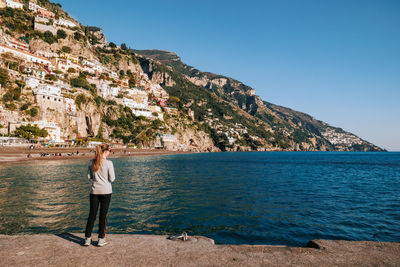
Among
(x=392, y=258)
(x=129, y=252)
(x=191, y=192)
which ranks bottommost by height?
(x=191, y=192)

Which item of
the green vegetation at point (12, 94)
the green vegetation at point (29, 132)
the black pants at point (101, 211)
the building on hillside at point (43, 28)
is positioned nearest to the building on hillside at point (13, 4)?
the building on hillside at point (43, 28)

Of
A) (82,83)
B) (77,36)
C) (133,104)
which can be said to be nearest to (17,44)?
(82,83)

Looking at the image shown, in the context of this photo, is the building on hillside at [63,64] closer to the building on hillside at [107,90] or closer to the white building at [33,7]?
the building on hillside at [107,90]

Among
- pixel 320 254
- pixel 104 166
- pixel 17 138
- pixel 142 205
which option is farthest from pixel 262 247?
pixel 17 138

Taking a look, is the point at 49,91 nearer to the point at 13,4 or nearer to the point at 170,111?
the point at 170,111

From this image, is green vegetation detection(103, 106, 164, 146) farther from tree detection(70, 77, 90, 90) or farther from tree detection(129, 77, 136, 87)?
tree detection(129, 77, 136, 87)

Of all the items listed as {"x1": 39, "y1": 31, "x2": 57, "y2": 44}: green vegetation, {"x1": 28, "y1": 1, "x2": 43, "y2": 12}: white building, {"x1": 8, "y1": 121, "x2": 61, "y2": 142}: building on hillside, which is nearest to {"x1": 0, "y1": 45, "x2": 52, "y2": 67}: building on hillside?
{"x1": 39, "y1": 31, "x2": 57, "y2": 44}: green vegetation

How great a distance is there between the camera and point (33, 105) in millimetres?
61562

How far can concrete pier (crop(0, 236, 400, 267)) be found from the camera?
4.05m

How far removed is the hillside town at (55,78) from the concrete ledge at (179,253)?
198 feet

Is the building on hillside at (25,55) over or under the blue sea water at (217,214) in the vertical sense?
over

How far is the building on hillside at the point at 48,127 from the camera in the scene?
53.4m

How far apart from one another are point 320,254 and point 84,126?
270 ft

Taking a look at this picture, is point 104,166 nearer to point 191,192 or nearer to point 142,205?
point 142,205
